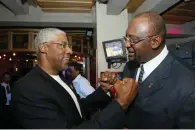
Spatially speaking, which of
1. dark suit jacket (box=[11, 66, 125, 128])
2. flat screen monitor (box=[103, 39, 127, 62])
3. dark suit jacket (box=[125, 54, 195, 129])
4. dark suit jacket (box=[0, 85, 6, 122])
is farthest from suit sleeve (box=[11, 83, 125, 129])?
dark suit jacket (box=[0, 85, 6, 122])

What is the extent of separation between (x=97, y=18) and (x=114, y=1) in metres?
0.82

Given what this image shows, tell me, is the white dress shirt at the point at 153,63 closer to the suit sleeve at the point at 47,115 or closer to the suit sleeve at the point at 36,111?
the suit sleeve at the point at 47,115

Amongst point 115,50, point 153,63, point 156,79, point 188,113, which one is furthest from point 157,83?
point 115,50

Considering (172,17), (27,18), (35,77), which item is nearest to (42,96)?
(35,77)

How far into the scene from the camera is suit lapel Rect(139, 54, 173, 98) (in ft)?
4.69

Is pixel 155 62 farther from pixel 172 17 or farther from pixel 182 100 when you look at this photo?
pixel 172 17

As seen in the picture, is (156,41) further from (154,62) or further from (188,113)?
(188,113)

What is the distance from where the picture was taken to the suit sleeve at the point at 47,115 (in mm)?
1233

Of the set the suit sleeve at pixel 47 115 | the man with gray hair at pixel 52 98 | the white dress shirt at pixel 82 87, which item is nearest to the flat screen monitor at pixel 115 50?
the white dress shirt at pixel 82 87

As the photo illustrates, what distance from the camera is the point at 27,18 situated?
5258 mm

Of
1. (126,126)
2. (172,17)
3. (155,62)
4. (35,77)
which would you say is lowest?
(126,126)

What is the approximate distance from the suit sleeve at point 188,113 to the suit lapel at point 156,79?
202 mm

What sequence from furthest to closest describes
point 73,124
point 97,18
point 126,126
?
1. point 97,18
2. point 126,126
3. point 73,124

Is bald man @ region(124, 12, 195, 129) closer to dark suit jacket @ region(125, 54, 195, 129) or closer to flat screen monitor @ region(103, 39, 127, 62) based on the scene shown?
dark suit jacket @ region(125, 54, 195, 129)
